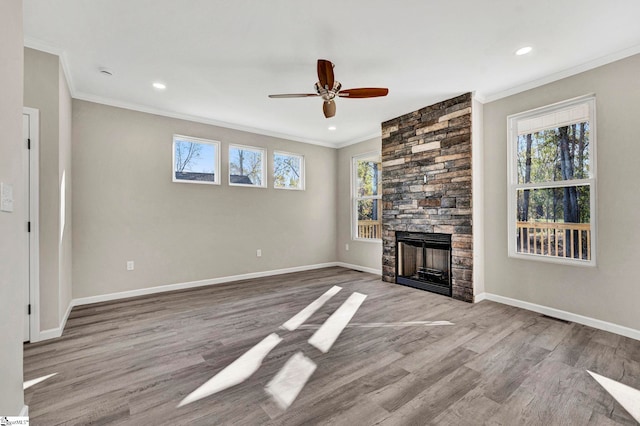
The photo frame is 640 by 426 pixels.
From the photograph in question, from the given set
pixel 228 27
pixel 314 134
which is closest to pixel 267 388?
pixel 228 27

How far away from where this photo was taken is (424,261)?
4.65 meters

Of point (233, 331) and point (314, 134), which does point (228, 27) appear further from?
point (314, 134)

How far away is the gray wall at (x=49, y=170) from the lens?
9.05ft

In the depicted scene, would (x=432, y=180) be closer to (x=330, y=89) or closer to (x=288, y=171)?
(x=330, y=89)

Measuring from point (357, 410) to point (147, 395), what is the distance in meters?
1.42

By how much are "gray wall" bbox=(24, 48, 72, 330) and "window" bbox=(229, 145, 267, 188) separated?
2507 mm

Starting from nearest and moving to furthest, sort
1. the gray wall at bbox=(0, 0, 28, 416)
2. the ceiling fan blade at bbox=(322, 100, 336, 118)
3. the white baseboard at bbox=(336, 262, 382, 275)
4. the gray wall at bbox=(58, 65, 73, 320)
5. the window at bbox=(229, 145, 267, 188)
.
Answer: the gray wall at bbox=(0, 0, 28, 416) < the gray wall at bbox=(58, 65, 73, 320) < the ceiling fan blade at bbox=(322, 100, 336, 118) < the window at bbox=(229, 145, 267, 188) < the white baseboard at bbox=(336, 262, 382, 275)

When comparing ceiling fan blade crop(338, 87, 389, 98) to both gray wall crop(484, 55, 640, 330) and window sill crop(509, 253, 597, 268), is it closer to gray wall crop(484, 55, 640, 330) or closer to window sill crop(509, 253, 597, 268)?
gray wall crop(484, 55, 640, 330)

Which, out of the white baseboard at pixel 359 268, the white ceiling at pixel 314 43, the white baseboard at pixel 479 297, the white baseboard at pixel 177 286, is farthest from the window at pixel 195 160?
the white baseboard at pixel 479 297

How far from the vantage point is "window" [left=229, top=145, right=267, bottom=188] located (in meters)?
5.19

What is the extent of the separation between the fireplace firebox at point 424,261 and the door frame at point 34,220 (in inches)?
182

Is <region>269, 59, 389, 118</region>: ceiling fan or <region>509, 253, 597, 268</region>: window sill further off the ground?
<region>269, 59, 389, 118</region>: ceiling fan

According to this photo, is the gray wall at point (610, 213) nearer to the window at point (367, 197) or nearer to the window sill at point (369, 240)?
the window sill at point (369, 240)

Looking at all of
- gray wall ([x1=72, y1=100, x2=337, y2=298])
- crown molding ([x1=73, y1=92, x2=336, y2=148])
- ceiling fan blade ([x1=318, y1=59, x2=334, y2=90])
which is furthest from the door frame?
ceiling fan blade ([x1=318, y1=59, x2=334, y2=90])
